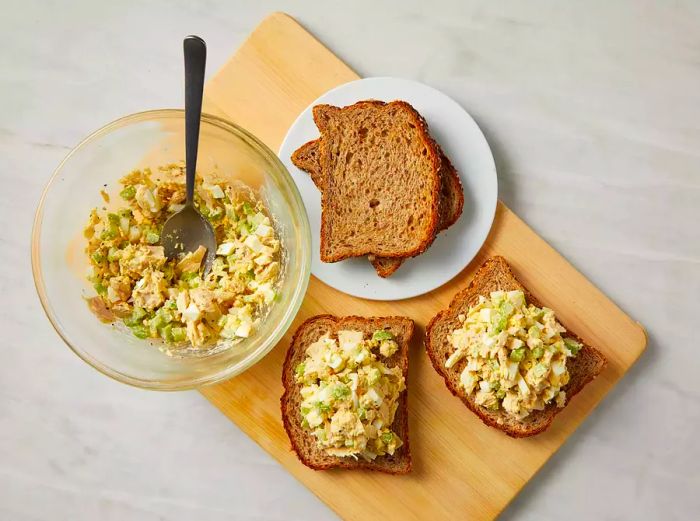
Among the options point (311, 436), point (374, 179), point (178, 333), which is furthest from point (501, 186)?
point (178, 333)

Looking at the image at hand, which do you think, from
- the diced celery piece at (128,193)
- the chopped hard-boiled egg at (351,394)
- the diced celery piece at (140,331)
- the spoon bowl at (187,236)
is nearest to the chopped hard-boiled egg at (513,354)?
the chopped hard-boiled egg at (351,394)

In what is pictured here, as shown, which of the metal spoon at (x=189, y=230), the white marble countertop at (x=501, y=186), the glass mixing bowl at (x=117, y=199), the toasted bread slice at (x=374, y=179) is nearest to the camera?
the metal spoon at (x=189, y=230)

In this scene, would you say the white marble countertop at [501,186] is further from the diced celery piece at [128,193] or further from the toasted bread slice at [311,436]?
the diced celery piece at [128,193]

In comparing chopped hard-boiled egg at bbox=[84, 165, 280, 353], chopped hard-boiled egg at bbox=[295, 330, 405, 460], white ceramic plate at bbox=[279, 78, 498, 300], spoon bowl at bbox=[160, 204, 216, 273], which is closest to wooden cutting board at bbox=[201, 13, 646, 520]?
white ceramic plate at bbox=[279, 78, 498, 300]

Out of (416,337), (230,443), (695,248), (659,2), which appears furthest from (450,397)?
(659,2)

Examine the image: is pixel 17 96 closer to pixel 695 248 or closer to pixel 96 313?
pixel 96 313

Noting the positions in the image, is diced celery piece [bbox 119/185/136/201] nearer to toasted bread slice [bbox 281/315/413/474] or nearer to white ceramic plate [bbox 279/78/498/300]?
white ceramic plate [bbox 279/78/498/300]

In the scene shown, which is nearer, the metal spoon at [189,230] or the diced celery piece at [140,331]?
the metal spoon at [189,230]
